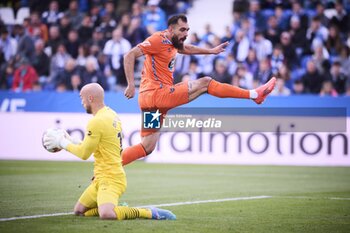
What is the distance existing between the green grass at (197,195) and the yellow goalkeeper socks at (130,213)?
6.9 inches

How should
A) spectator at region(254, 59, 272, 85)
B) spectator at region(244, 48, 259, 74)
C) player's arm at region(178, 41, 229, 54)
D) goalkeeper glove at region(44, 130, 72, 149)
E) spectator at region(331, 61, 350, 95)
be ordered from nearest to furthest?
1. goalkeeper glove at region(44, 130, 72, 149)
2. player's arm at region(178, 41, 229, 54)
3. spectator at region(331, 61, 350, 95)
4. spectator at region(254, 59, 272, 85)
5. spectator at region(244, 48, 259, 74)

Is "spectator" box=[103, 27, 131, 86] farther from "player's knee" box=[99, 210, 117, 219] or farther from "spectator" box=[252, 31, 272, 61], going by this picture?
"player's knee" box=[99, 210, 117, 219]

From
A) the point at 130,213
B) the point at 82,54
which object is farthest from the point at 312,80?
the point at 130,213

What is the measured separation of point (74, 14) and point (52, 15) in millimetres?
835

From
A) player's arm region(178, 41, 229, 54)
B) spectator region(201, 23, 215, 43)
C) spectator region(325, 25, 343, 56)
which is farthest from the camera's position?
spectator region(201, 23, 215, 43)

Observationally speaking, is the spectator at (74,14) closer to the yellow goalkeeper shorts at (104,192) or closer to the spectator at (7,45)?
the spectator at (7,45)

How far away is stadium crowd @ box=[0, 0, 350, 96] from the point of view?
21188 millimetres

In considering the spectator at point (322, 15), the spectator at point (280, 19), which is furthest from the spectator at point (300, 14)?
the spectator at point (322, 15)

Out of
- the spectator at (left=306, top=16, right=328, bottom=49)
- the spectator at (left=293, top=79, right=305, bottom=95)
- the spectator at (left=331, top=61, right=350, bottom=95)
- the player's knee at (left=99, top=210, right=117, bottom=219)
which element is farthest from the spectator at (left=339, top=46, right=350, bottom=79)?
the player's knee at (left=99, top=210, right=117, bottom=219)

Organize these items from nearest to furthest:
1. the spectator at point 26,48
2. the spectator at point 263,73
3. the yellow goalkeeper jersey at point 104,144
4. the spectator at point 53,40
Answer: the yellow goalkeeper jersey at point 104,144 → the spectator at point 263,73 → the spectator at point 26,48 → the spectator at point 53,40

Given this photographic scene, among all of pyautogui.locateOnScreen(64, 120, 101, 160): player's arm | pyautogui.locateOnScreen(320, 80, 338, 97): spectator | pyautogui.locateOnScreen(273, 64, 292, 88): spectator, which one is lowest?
pyautogui.locateOnScreen(64, 120, 101, 160): player's arm

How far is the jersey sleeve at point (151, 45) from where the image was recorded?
11219 mm

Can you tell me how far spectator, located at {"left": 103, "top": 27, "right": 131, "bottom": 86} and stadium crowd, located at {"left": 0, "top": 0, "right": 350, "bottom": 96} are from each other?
1.2 inches

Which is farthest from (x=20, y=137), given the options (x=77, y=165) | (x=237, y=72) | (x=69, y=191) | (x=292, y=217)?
(x=292, y=217)
